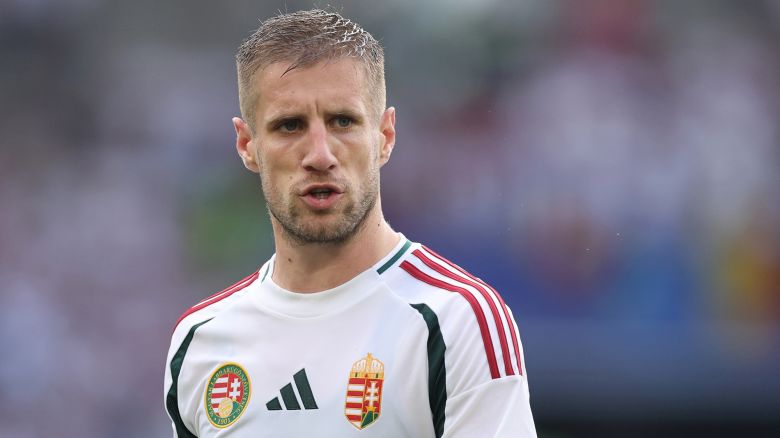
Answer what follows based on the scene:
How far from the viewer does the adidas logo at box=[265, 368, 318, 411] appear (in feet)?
8.98

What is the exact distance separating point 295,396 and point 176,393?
486 millimetres

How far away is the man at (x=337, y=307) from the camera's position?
2590 mm

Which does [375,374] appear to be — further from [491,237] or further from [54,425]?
[54,425]

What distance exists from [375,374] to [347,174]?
50 cm

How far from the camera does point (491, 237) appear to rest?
8242 mm

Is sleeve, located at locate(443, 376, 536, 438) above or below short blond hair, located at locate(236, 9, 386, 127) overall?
below

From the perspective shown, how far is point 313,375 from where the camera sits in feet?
9.09

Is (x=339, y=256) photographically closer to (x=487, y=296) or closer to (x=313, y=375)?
(x=313, y=375)

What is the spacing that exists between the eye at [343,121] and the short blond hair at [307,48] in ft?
0.28

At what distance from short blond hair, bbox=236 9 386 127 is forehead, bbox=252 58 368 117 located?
18 millimetres

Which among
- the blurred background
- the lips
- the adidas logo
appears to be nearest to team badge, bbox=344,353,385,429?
the adidas logo

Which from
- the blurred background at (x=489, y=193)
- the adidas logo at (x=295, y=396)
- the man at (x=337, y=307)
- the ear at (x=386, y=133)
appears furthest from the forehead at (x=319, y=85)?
the blurred background at (x=489, y=193)

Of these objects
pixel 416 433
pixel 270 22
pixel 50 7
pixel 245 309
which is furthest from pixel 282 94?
pixel 50 7

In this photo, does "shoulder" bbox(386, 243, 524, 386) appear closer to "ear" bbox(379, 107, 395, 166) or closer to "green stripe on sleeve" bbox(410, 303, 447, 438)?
"green stripe on sleeve" bbox(410, 303, 447, 438)
